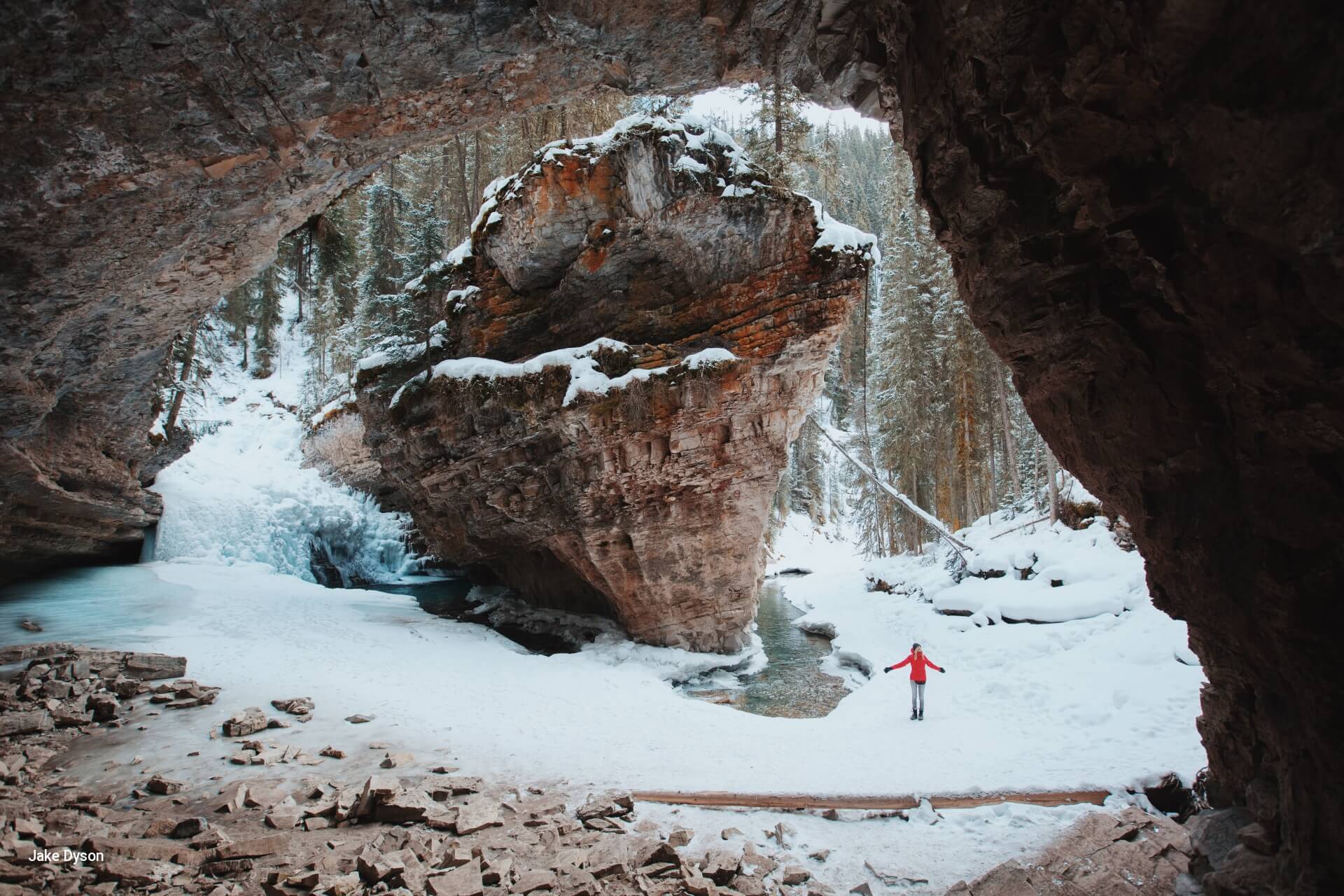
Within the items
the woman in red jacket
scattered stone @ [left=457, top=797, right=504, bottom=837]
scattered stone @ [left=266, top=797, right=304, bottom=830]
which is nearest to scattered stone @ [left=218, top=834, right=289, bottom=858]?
scattered stone @ [left=266, top=797, right=304, bottom=830]

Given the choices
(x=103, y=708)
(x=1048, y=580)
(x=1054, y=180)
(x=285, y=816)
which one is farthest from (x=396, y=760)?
(x=1048, y=580)

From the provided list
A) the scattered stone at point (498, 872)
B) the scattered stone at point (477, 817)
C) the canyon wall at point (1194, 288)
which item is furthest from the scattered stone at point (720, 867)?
the canyon wall at point (1194, 288)

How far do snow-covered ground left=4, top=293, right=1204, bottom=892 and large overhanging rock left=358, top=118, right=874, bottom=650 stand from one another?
8.56ft

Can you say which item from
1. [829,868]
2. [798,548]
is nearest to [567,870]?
[829,868]

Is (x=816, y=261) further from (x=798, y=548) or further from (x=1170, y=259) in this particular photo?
(x=798, y=548)

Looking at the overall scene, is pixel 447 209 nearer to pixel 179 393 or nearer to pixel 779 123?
pixel 179 393

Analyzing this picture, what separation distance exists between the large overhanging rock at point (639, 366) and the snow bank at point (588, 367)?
0.16 feet

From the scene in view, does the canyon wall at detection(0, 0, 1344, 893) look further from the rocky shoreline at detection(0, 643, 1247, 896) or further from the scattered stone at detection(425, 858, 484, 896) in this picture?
the scattered stone at detection(425, 858, 484, 896)

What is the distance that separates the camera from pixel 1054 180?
4031 mm

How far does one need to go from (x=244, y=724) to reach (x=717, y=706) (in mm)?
6960

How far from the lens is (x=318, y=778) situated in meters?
6.75

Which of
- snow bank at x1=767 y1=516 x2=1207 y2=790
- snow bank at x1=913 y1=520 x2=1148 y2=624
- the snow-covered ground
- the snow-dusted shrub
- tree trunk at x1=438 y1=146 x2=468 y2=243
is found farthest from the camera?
tree trunk at x1=438 y1=146 x2=468 y2=243

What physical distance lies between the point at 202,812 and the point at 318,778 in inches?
41.2

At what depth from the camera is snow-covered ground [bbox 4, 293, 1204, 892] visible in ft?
22.8
